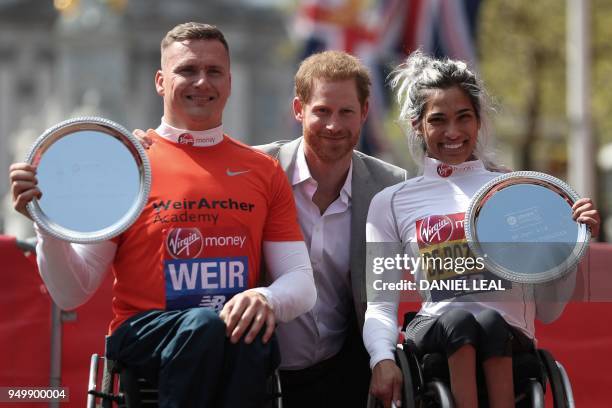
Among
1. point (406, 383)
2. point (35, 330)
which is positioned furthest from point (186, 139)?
point (35, 330)

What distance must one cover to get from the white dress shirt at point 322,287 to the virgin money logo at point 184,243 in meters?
0.93

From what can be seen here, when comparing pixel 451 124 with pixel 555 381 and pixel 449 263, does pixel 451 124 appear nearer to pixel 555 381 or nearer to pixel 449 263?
pixel 449 263

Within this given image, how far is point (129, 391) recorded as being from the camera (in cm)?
445

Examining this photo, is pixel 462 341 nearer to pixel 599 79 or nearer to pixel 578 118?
pixel 578 118

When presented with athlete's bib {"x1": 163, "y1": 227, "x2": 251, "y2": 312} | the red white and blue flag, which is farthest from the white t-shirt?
the red white and blue flag

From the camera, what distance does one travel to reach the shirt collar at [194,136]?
193 inches

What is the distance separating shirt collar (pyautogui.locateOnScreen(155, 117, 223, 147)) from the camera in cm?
489

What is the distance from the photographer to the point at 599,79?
91.7ft

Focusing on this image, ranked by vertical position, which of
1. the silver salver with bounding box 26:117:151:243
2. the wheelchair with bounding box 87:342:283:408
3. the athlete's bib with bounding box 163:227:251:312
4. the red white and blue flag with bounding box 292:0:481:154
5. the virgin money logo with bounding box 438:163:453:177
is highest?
the red white and blue flag with bounding box 292:0:481:154

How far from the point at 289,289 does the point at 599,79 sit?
24377 mm

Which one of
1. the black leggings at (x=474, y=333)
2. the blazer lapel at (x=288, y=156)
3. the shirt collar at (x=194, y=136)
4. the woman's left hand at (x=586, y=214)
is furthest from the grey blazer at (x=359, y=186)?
the woman's left hand at (x=586, y=214)

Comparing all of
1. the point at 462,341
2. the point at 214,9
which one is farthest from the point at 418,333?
the point at 214,9

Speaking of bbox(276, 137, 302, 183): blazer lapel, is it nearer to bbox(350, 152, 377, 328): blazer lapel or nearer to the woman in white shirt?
bbox(350, 152, 377, 328): blazer lapel

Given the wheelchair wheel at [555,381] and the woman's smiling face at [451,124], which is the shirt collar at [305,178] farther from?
the wheelchair wheel at [555,381]
